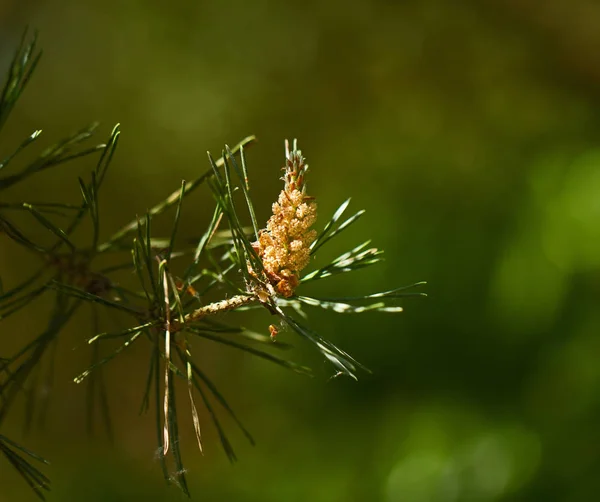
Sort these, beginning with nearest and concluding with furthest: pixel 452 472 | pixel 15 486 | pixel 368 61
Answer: pixel 452 472, pixel 15 486, pixel 368 61

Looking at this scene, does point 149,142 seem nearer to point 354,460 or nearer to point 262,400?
point 262,400

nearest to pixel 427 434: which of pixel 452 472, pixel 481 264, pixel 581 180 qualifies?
pixel 452 472

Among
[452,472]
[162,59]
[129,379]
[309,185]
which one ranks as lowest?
[452,472]

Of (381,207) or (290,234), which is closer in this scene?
(290,234)

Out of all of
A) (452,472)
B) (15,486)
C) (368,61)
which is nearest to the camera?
(452,472)
